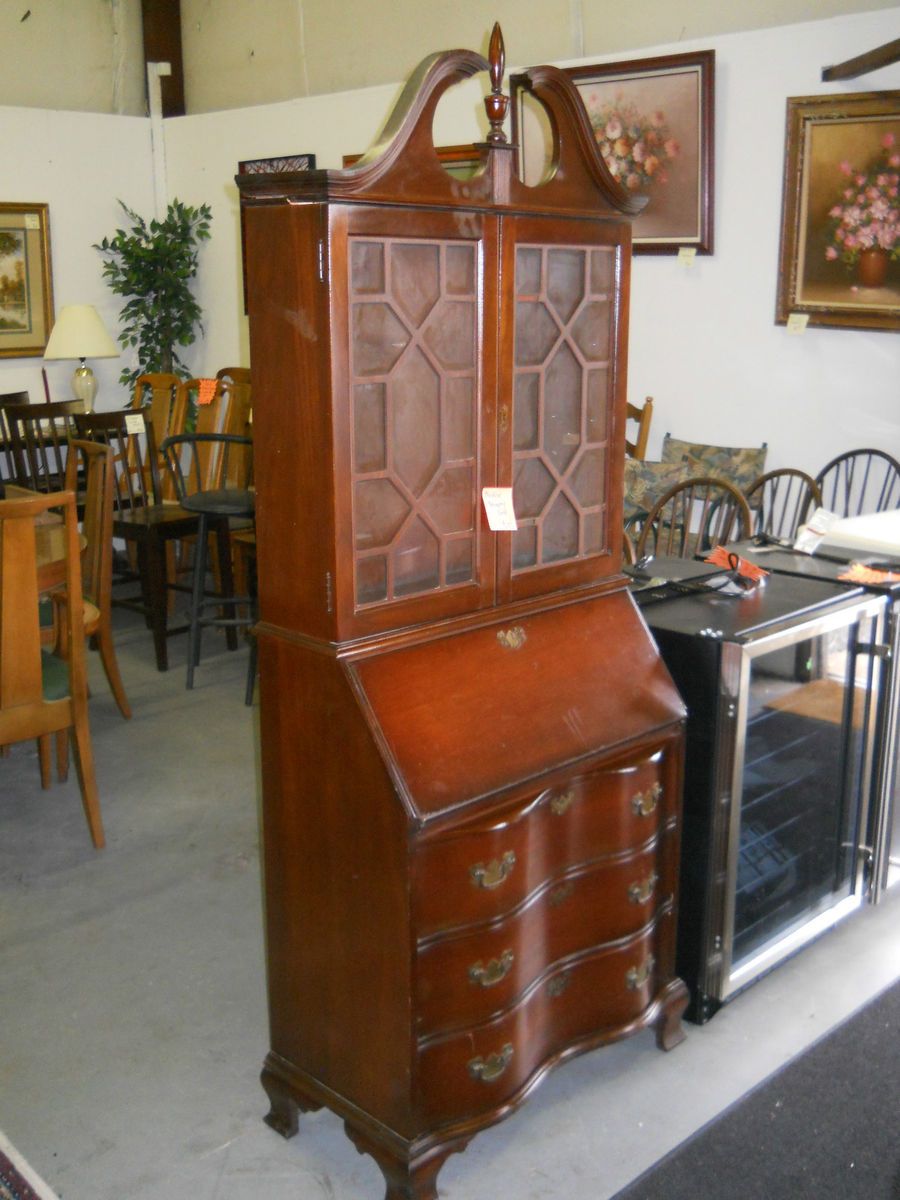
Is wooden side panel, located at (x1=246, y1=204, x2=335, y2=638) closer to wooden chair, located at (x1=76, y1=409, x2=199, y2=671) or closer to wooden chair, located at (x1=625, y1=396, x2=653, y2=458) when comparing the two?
wooden chair, located at (x1=76, y1=409, x2=199, y2=671)

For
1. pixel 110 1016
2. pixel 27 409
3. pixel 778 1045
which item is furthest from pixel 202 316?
pixel 778 1045

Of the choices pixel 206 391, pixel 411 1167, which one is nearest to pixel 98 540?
pixel 206 391

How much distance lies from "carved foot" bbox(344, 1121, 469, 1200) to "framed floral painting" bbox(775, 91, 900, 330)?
346 cm

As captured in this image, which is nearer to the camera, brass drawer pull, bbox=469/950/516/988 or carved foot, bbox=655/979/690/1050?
brass drawer pull, bbox=469/950/516/988

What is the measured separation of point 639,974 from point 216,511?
2391 millimetres

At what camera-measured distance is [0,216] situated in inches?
245

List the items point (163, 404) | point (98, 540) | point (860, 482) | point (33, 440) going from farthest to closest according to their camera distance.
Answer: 1. point (163, 404)
2. point (33, 440)
3. point (860, 482)
4. point (98, 540)

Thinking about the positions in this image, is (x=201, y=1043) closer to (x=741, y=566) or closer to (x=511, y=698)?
(x=511, y=698)

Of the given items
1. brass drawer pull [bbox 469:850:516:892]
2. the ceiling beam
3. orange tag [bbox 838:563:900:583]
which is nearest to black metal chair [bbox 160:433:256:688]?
orange tag [bbox 838:563:900:583]

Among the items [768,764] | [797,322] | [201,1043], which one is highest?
[797,322]

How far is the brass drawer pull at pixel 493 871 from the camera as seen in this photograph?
1.83 m

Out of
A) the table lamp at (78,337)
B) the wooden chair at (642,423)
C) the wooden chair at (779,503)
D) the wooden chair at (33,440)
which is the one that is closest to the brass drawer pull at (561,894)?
the wooden chair at (779,503)

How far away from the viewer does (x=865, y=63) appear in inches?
158

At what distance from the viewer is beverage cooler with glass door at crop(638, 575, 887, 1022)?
2244 mm
